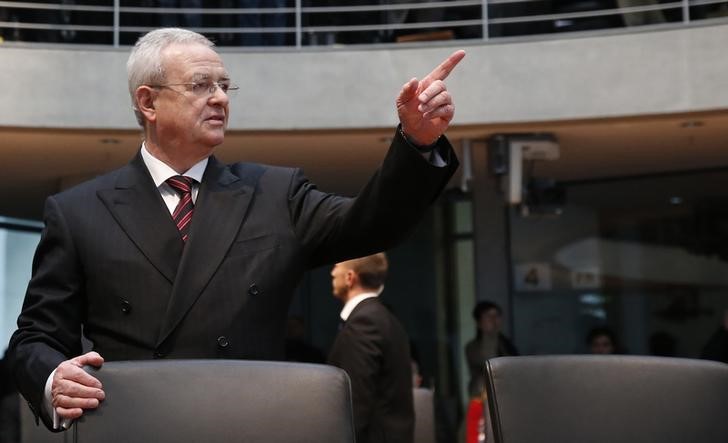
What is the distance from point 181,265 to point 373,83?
712 centimetres

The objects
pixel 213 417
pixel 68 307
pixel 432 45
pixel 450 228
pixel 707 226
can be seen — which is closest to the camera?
pixel 213 417

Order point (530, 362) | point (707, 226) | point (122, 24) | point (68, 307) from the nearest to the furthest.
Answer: point (530, 362) < point (68, 307) < point (122, 24) < point (707, 226)

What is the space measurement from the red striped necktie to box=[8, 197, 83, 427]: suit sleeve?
0.25m

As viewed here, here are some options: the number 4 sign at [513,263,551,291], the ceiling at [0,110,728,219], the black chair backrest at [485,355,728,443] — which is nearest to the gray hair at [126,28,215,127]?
the black chair backrest at [485,355,728,443]

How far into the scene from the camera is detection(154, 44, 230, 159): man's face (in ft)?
9.89

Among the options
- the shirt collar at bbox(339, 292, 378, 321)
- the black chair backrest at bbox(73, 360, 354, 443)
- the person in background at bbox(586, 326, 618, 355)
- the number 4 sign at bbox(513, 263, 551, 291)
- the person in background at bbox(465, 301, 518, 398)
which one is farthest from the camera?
the number 4 sign at bbox(513, 263, 551, 291)

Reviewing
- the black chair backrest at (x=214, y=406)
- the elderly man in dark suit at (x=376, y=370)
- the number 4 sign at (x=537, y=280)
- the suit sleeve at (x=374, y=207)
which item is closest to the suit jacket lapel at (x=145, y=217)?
the suit sleeve at (x=374, y=207)

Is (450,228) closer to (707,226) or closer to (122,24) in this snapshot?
(707,226)

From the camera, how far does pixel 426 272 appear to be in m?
13.9

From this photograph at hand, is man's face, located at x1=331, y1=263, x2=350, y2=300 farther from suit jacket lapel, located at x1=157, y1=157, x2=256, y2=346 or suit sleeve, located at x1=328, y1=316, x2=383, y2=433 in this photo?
suit jacket lapel, located at x1=157, y1=157, x2=256, y2=346

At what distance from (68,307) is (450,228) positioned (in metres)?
10.9

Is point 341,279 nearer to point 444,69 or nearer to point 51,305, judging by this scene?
point 51,305

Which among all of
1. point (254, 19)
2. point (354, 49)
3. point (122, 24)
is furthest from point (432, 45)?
point (122, 24)

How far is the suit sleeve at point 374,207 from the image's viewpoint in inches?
106
